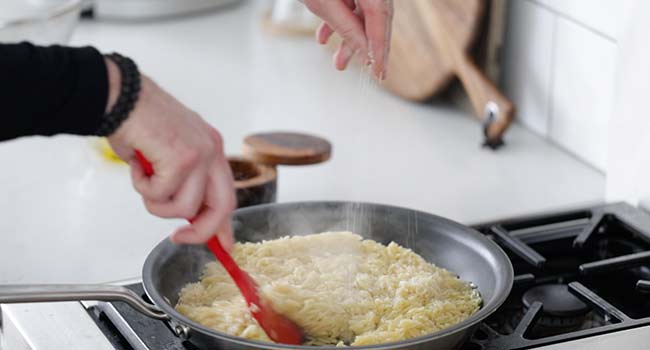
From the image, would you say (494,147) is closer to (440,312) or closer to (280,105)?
(280,105)

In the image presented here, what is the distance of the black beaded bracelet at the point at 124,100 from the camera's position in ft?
2.88

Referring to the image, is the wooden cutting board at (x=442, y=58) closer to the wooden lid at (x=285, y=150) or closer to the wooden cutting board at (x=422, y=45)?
the wooden cutting board at (x=422, y=45)

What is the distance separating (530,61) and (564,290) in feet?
1.93

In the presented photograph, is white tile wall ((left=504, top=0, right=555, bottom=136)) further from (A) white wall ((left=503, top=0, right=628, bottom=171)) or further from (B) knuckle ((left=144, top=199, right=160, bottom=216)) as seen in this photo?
(B) knuckle ((left=144, top=199, right=160, bottom=216))

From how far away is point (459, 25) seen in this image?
67.8 inches

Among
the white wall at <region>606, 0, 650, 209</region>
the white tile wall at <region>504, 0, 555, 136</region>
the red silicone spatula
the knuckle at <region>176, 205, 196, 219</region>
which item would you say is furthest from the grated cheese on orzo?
the white tile wall at <region>504, 0, 555, 136</region>

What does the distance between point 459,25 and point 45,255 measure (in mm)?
702

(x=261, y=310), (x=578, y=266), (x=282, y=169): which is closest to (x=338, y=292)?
(x=261, y=310)

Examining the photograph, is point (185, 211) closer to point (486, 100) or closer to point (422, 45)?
point (486, 100)

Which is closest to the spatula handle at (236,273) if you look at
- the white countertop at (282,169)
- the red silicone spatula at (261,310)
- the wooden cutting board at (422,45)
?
the red silicone spatula at (261,310)

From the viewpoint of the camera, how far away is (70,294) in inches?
37.7

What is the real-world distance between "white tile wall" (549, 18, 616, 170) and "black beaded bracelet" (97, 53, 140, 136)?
2.71 ft

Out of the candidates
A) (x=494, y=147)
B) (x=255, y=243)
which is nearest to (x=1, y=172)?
(x=255, y=243)

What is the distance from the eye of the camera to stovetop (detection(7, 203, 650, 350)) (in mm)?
1051
